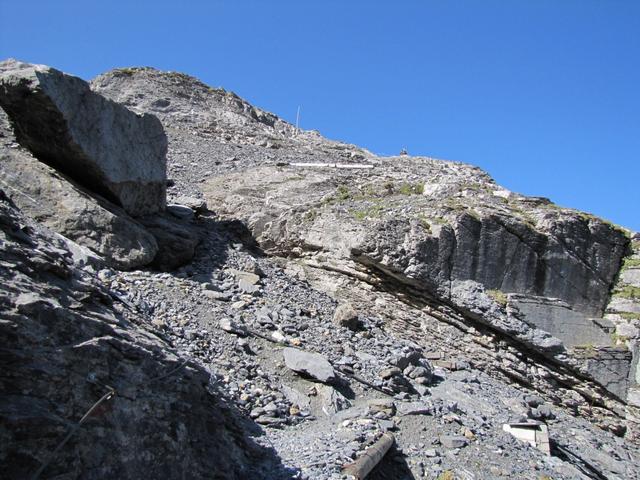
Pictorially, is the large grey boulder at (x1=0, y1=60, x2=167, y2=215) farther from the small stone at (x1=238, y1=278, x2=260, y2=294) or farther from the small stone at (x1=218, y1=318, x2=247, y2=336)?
the small stone at (x1=218, y1=318, x2=247, y2=336)

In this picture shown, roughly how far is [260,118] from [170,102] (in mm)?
4720

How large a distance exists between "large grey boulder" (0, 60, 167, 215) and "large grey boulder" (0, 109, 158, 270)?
546mm

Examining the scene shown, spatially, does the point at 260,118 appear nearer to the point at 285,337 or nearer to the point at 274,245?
the point at 274,245

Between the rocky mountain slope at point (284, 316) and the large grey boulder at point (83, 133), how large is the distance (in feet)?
0.14

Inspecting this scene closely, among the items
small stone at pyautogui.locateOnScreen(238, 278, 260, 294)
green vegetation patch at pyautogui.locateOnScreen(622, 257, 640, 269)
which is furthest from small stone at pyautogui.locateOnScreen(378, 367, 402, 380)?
green vegetation patch at pyautogui.locateOnScreen(622, 257, 640, 269)

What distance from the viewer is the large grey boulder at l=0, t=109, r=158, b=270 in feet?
28.2

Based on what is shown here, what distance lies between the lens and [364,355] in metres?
9.11

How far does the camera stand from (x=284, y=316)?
9461 mm

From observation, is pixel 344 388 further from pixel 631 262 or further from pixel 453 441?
pixel 631 262

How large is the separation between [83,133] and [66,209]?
5.63 ft

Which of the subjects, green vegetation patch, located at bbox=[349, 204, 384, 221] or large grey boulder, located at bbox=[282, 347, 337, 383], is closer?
large grey boulder, located at bbox=[282, 347, 337, 383]

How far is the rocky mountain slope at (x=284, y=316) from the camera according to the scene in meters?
4.48

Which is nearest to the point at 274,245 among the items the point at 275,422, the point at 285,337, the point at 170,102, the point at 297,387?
the point at 285,337

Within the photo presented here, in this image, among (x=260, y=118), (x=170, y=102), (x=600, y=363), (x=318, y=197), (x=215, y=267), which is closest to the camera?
(x=215, y=267)
